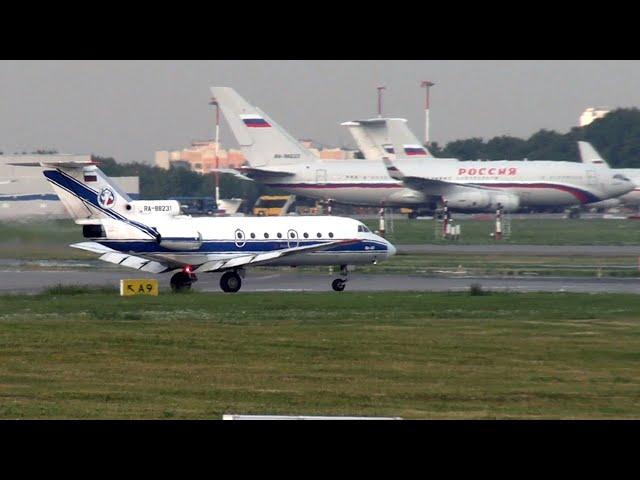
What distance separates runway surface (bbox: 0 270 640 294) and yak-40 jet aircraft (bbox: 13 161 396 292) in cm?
137

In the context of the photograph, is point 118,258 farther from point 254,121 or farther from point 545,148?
point 545,148

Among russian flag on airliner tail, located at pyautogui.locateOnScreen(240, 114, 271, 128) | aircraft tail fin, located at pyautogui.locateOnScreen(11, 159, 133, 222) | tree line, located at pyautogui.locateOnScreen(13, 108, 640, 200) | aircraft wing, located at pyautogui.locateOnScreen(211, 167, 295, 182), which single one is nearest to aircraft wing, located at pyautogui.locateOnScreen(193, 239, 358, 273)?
aircraft tail fin, located at pyautogui.locateOnScreen(11, 159, 133, 222)

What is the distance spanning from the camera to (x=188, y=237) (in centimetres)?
4028

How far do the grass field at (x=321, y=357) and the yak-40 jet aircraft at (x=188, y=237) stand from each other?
4.12 metres

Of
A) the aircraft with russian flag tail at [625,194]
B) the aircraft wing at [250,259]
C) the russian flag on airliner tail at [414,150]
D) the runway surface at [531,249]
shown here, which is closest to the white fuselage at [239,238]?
the aircraft wing at [250,259]

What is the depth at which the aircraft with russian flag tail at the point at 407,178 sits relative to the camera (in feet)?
306

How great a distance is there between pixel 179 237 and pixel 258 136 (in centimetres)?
5487

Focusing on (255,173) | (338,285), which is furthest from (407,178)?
(338,285)

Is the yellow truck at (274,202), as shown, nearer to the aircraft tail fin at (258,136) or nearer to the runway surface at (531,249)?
the aircraft tail fin at (258,136)

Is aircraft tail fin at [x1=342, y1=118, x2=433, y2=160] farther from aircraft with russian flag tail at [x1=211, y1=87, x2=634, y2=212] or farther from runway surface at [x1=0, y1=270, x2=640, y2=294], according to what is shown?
runway surface at [x1=0, y1=270, x2=640, y2=294]

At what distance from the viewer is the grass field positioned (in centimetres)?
1719

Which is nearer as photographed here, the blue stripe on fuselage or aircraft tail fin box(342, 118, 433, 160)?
the blue stripe on fuselage
